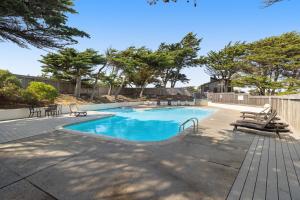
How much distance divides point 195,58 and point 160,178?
29.9 metres

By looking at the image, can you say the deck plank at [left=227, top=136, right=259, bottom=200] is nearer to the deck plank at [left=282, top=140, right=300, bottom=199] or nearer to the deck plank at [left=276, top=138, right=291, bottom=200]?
the deck plank at [left=276, top=138, right=291, bottom=200]

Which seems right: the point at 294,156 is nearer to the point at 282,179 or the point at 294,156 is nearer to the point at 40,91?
the point at 282,179

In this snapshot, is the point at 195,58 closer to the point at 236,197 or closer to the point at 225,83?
the point at 225,83

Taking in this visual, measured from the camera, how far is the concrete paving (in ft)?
8.64

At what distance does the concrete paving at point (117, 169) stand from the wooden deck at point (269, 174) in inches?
6.8

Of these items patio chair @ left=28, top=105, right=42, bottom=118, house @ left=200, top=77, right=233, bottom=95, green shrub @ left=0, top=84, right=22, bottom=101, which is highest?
house @ left=200, top=77, right=233, bottom=95

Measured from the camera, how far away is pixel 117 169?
3.39 meters

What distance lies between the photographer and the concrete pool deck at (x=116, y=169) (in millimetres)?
2633

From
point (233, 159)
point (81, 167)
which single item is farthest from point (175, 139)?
point (81, 167)

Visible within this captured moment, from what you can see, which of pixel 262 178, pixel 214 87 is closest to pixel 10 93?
pixel 262 178

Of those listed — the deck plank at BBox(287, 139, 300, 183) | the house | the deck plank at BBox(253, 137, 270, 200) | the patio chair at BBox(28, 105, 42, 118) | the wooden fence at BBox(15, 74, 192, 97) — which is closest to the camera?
the deck plank at BBox(253, 137, 270, 200)

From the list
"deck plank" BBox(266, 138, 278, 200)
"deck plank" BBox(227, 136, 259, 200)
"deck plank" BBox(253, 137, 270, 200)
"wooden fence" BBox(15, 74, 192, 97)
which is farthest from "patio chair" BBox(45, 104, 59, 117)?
"deck plank" BBox(266, 138, 278, 200)

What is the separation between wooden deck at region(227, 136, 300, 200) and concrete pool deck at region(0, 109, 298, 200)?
161mm

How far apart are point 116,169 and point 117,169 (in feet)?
0.06
